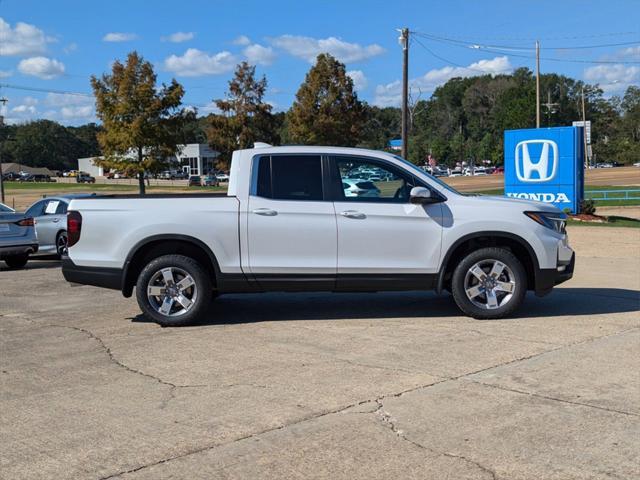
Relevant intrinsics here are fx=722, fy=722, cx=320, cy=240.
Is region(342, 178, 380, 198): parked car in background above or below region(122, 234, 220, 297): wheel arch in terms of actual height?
above

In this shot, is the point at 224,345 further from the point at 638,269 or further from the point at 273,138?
the point at 273,138

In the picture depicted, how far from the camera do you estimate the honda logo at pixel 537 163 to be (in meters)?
23.2

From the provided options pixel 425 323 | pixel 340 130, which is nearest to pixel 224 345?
pixel 425 323

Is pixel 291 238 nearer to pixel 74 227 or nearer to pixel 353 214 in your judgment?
pixel 353 214

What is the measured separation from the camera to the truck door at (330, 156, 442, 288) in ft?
25.9

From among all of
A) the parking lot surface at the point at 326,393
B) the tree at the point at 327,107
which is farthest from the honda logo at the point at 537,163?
the tree at the point at 327,107

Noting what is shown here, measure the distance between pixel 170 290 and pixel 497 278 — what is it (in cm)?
365

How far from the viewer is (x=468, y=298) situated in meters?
8.08

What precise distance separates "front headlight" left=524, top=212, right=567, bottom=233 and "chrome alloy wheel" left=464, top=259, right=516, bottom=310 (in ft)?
2.09

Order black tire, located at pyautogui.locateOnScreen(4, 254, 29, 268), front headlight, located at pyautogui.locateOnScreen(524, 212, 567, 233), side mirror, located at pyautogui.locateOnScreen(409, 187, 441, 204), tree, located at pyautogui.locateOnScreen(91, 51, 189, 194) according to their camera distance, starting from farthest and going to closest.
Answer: tree, located at pyautogui.locateOnScreen(91, 51, 189, 194) → black tire, located at pyautogui.locateOnScreen(4, 254, 29, 268) → front headlight, located at pyautogui.locateOnScreen(524, 212, 567, 233) → side mirror, located at pyautogui.locateOnScreen(409, 187, 441, 204)

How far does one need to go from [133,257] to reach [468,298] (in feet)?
12.3

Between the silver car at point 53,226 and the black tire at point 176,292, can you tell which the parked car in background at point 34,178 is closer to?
the silver car at point 53,226

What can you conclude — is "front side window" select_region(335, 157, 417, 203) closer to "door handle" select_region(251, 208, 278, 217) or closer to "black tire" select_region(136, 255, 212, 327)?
"door handle" select_region(251, 208, 278, 217)

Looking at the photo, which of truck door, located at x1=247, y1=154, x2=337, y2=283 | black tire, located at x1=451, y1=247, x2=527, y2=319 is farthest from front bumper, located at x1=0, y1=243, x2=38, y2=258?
black tire, located at x1=451, y1=247, x2=527, y2=319
